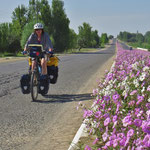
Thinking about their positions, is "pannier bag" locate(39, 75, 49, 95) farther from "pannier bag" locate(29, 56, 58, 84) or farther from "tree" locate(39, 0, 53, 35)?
"tree" locate(39, 0, 53, 35)

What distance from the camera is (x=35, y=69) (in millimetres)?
7000

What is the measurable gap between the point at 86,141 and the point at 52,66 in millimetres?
3884

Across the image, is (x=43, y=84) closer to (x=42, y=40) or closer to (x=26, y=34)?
(x=42, y=40)

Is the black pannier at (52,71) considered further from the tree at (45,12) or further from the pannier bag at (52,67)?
the tree at (45,12)

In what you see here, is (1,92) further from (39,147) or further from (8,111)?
(39,147)

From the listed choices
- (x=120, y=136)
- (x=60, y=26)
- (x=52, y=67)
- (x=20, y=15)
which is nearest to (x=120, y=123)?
(x=120, y=136)

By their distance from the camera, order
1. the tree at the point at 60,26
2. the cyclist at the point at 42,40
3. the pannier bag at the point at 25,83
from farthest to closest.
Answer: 1. the tree at the point at 60,26
2. the pannier bag at the point at 25,83
3. the cyclist at the point at 42,40

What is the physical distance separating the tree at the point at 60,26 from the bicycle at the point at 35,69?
182 ft

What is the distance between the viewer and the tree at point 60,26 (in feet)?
206

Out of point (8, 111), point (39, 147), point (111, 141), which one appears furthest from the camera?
point (8, 111)

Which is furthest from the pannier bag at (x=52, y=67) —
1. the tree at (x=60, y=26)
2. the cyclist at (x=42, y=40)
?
the tree at (x=60, y=26)

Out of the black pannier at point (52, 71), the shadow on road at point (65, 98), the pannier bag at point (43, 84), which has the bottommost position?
the shadow on road at point (65, 98)

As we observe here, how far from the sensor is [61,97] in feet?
25.6

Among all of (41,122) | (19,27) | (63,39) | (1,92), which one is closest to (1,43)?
(63,39)
